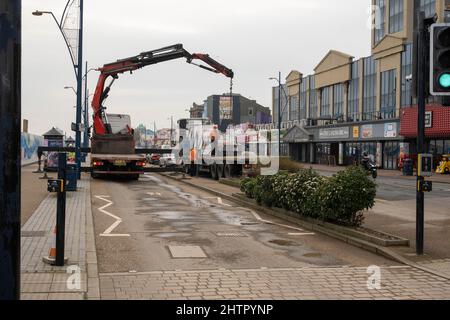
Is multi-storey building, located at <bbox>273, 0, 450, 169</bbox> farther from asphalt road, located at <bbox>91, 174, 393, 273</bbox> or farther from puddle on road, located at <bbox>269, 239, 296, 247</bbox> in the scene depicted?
puddle on road, located at <bbox>269, 239, 296, 247</bbox>

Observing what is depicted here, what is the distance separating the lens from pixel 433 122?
40.8 metres

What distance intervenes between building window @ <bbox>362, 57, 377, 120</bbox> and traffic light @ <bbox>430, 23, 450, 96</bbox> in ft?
167

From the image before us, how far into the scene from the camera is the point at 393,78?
2148 inches

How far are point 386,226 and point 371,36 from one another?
6264cm

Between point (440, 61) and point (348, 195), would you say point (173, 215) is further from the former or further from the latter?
point (440, 61)

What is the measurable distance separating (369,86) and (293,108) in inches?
957

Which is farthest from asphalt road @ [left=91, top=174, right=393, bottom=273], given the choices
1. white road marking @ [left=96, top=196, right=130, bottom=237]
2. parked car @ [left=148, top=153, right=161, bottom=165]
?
parked car @ [left=148, top=153, right=161, bottom=165]

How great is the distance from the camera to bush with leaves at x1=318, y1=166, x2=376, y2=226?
11477 millimetres

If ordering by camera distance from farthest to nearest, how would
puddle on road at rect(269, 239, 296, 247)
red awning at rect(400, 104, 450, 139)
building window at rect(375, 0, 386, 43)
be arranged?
building window at rect(375, 0, 386, 43), red awning at rect(400, 104, 450, 139), puddle on road at rect(269, 239, 296, 247)

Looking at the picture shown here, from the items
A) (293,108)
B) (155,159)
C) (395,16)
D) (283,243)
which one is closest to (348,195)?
(283,243)

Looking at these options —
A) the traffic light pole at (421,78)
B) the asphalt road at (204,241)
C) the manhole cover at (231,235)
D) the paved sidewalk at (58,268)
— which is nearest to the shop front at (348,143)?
the asphalt road at (204,241)
